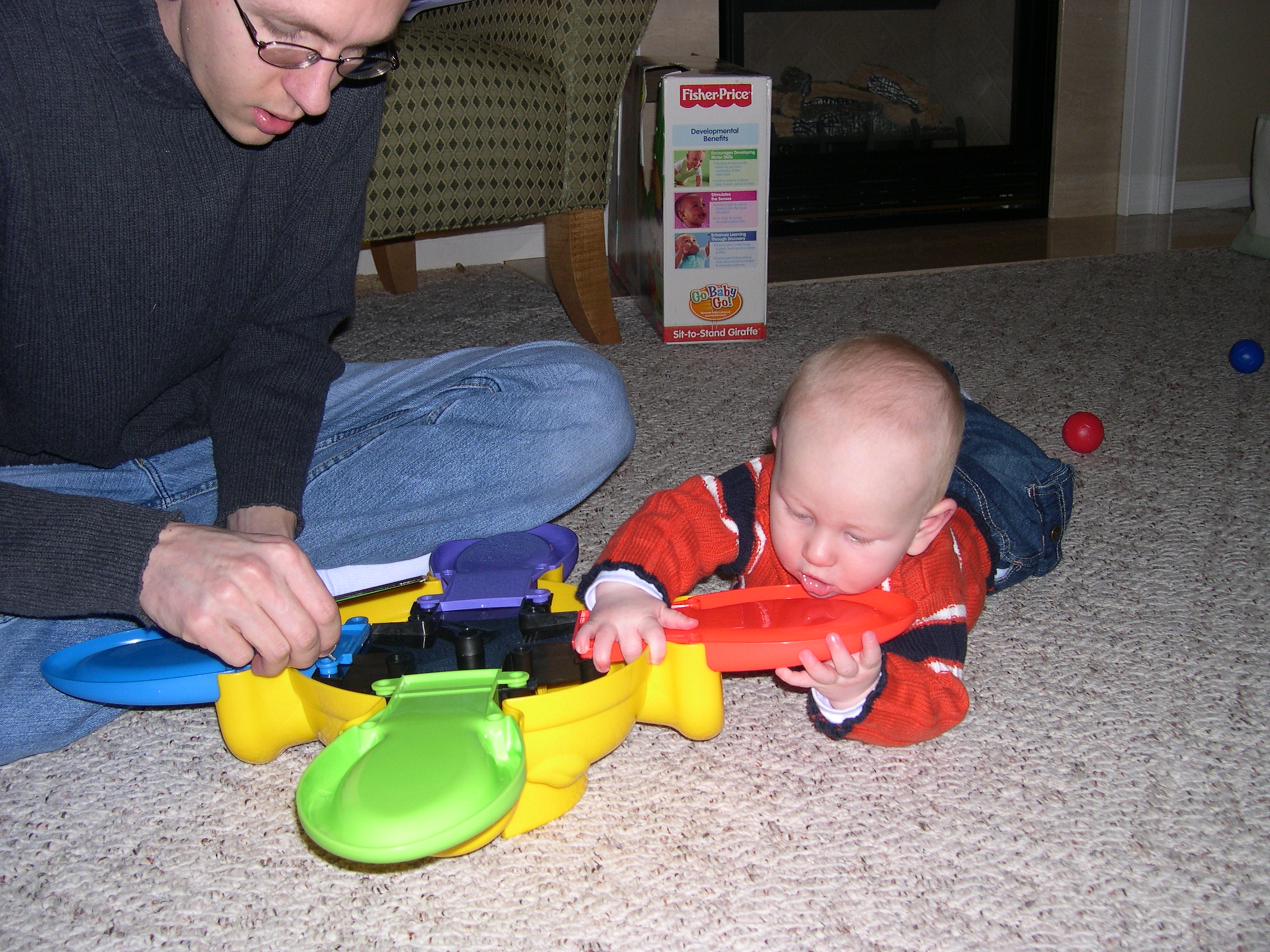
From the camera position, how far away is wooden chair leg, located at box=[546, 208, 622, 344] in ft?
5.35

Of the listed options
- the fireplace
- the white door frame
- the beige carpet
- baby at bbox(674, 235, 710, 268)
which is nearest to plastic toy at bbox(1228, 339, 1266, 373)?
the beige carpet

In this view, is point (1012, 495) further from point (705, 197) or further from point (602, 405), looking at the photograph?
point (705, 197)

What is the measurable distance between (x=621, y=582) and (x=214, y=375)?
0.39m

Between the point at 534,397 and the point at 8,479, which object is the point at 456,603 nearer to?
the point at 534,397

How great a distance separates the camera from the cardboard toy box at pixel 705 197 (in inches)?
60.4

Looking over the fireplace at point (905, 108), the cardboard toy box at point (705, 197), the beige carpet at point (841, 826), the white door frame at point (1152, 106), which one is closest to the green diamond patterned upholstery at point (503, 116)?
the cardboard toy box at point (705, 197)

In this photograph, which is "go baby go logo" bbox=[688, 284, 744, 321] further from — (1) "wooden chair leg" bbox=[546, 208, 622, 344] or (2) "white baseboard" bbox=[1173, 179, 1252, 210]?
(2) "white baseboard" bbox=[1173, 179, 1252, 210]

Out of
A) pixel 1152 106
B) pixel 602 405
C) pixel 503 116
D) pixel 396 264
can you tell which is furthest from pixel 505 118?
pixel 1152 106

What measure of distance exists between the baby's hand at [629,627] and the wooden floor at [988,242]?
1.48 metres

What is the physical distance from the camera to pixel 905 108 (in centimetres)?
280

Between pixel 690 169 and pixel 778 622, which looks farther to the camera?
pixel 690 169

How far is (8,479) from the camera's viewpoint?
75cm

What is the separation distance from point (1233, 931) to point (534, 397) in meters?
0.60

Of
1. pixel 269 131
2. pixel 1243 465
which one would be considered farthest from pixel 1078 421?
pixel 269 131
